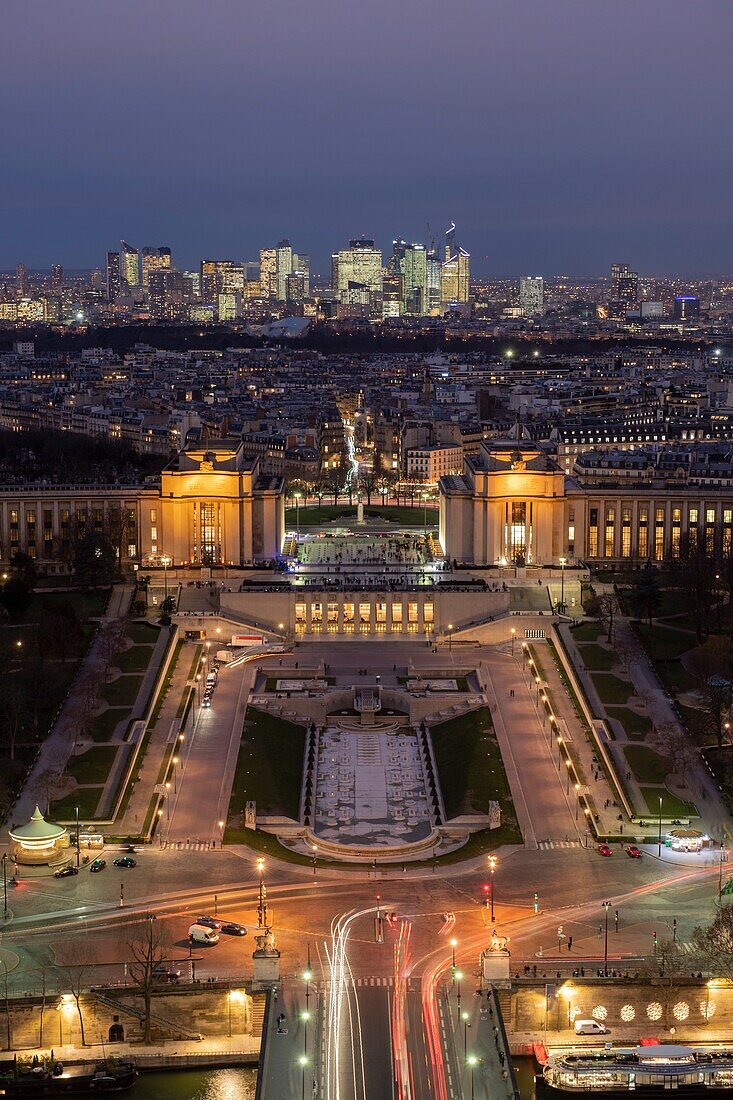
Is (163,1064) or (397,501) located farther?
(397,501)

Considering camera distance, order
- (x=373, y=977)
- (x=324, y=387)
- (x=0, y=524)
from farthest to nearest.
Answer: (x=324, y=387) → (x=0, y=524) → (x=373, y=977)

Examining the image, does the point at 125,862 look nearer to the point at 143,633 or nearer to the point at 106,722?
the point at 106,722

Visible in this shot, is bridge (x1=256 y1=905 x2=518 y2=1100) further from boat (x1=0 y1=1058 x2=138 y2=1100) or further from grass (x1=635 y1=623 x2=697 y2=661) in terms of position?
grass (x1=635 y1=623 x2=697 y2=661)

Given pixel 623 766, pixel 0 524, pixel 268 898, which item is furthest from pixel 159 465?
pixel 268 898

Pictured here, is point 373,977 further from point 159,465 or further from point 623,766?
point 159,465

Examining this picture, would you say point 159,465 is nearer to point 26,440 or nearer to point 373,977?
point 26,440

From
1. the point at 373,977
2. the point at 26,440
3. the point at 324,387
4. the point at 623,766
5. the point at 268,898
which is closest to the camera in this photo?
the point at 373,977

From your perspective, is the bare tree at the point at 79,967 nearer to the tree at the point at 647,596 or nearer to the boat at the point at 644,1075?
the boat at the point at 644,1075

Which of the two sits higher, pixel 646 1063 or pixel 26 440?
pixel 26 440
